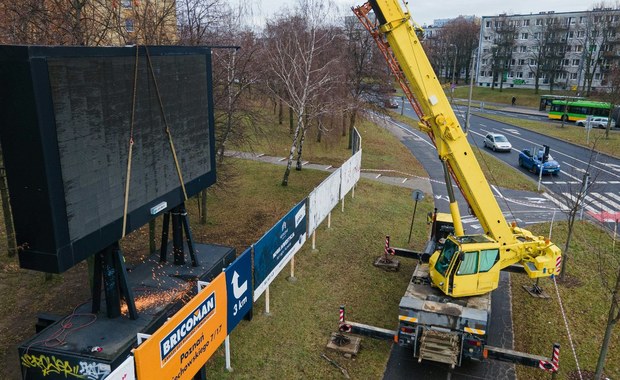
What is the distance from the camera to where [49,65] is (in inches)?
276

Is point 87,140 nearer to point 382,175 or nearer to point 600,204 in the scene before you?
point 382,175

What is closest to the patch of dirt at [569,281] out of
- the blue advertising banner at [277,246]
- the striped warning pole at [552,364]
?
Answer: the striped warning pole at [552,364]

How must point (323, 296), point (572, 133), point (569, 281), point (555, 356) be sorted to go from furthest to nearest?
1. point (572, 133)
2. point (569, 281)
3. point (323, 296)
4. point (555, 356)

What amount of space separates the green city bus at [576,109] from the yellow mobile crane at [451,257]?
46.4 meters

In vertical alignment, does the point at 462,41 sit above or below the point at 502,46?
above

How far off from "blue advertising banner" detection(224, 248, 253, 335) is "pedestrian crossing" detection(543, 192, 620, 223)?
17.8 metres

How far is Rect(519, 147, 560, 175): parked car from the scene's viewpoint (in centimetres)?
3216

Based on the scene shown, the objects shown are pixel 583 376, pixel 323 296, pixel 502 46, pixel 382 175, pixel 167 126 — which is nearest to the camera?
pixel 167 126

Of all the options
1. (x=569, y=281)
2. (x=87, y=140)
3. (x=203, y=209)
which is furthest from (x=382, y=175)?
(x=87, y=140)

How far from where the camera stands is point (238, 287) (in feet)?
36.4

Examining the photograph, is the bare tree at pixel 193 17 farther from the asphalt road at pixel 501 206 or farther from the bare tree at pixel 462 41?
the bare tree at pixel 462 41

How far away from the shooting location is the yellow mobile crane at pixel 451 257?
11078mm

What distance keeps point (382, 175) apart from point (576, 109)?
35906 millimetres

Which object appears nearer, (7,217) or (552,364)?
(552,364)
